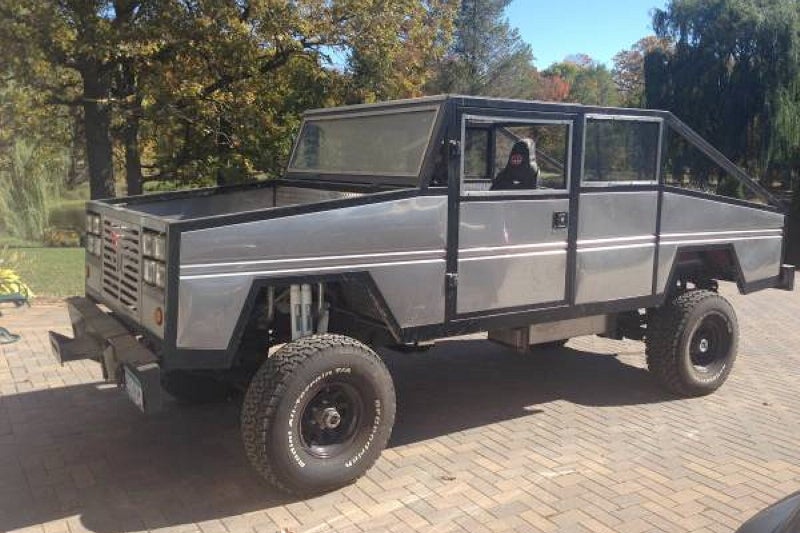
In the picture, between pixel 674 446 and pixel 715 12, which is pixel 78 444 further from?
pixel 715 12

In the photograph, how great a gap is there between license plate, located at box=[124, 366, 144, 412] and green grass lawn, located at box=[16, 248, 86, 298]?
6.04 meters

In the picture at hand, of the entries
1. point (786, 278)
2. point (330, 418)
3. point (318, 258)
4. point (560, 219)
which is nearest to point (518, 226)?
point (560, 219)

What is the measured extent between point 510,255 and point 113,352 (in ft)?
8.05

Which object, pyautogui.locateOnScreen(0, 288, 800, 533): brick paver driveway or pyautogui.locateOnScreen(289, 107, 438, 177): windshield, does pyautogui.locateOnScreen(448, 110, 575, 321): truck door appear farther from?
pyautogui.locateOnScreen(0, 288, 800, 533): brick paver driveway

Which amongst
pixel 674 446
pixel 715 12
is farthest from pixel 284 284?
pixel 715 12

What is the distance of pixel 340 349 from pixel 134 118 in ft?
37.6

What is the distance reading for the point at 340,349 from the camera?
13.4 feet

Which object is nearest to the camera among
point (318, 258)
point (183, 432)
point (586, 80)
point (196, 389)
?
point (318, 258)

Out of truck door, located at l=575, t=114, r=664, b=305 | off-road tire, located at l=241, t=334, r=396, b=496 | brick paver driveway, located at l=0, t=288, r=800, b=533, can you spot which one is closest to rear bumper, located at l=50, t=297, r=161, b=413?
off-road tire, located at l=241, t=334, r=396, b=496

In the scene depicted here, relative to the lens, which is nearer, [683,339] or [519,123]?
[519,123]

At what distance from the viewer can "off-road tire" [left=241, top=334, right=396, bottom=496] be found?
387 centimetres

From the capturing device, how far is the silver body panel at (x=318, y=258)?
146 inches

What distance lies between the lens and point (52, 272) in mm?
11273

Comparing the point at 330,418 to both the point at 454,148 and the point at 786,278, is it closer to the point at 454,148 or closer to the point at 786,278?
the point at 454,148
